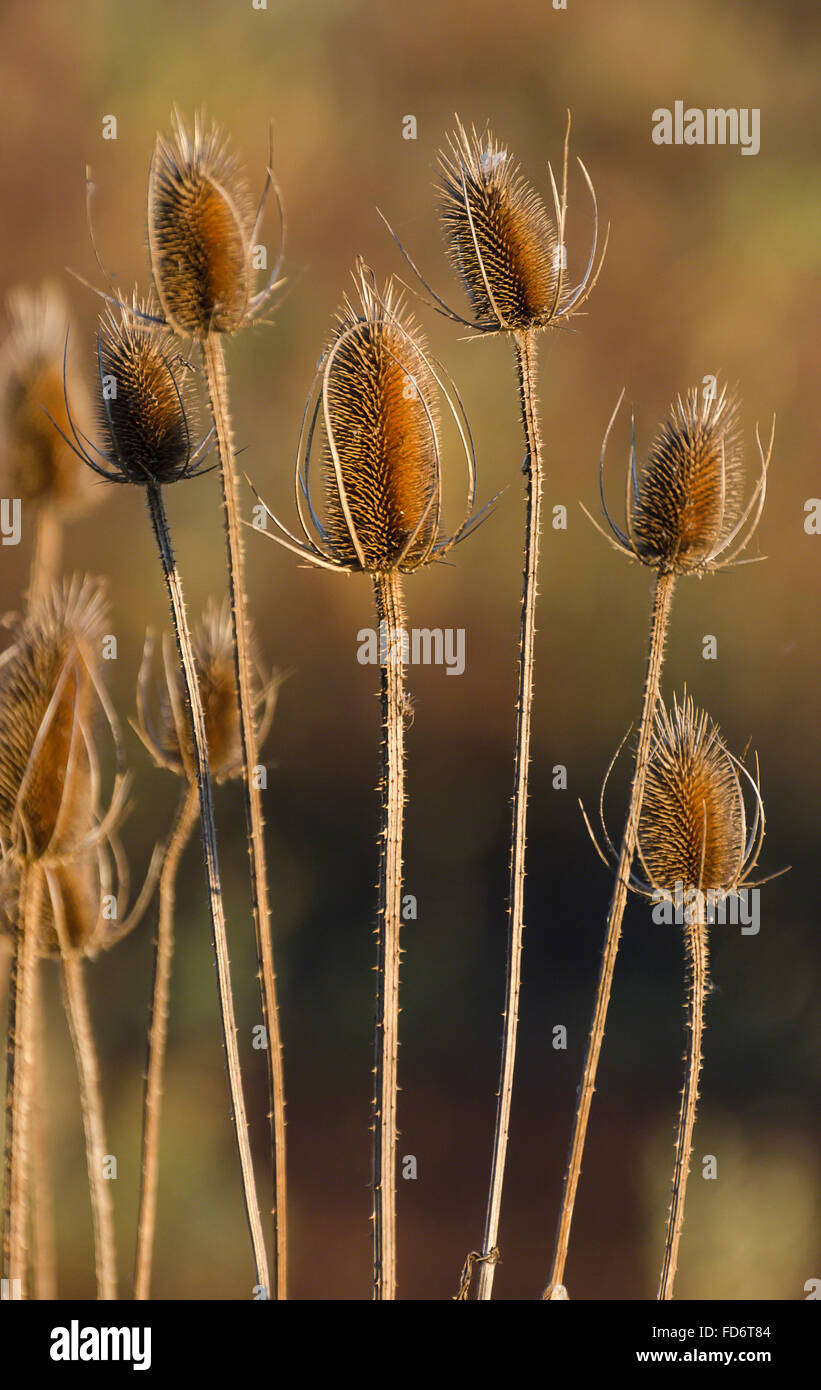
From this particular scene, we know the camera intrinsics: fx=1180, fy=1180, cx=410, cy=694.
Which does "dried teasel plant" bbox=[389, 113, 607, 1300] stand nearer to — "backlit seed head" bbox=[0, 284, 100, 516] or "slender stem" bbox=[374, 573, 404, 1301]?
"slender stem" bbox=[374, 573, 404, 1301]

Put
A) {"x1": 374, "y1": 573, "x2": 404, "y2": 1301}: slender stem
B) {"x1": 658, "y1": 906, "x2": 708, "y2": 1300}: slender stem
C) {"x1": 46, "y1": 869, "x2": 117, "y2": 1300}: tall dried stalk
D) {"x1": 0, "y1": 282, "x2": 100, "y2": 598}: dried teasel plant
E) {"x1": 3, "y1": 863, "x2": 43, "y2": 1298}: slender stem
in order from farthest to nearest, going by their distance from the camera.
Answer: {"x1": 0, "y1": 282, "x2": 100, "y2": 598}: dried teasel plant
{"x1": 658, "y1": 906, "x2": 708, "y2": 1300}: slender stem
{"x1": 46, "y1": 869, "x2": 117, "y2": 1300}: tall dried stalk
{"x1": 374, "y1": 573, "x2": 404, "y2": 1301}: slender stem
{"x1": 3, "y1": 863, "x2": 43, "y2": 1298}: slender stem

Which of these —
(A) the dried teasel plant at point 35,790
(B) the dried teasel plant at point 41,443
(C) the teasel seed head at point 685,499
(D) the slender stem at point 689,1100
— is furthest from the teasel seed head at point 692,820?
(B) the dried teasel plant at point 41,443

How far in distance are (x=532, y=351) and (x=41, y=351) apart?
1703mm

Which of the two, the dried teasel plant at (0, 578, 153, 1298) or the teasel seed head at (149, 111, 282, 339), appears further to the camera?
the teasel seed head at (149, 111, 282, 339)

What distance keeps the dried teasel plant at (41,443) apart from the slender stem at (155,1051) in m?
0.89

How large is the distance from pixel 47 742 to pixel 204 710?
34.0 inches

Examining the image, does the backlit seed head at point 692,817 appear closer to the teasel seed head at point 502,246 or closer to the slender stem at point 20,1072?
the teasel seed head at point 502,246

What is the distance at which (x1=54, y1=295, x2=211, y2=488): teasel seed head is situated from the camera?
3027 mm

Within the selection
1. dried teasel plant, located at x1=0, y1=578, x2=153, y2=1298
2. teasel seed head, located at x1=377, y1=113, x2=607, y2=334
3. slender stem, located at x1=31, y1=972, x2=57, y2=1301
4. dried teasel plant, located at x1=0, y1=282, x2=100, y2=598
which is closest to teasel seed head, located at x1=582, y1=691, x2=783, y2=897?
teasel seed head, located at x1=377, y1=113, x2=607, y2=334

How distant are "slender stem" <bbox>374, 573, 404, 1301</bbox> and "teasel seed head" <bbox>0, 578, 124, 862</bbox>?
686 mm

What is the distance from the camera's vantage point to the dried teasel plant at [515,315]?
309 cm

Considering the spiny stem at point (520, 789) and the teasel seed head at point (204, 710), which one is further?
the teasel seed head at point (204, 710)

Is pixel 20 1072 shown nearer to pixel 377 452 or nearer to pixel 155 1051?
pixel 155 1051
